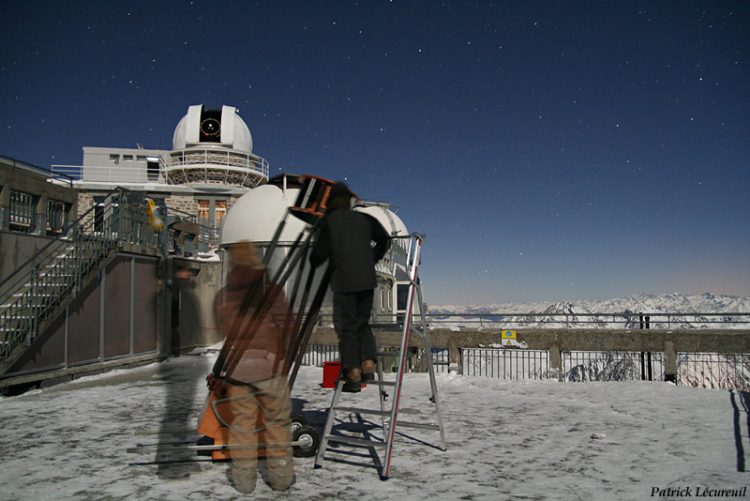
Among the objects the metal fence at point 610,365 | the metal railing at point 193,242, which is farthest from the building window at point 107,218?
the metal fence at point 610,365

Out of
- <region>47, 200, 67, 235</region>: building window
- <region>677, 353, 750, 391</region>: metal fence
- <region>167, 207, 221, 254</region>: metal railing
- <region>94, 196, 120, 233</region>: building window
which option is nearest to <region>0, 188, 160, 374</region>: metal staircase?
<region>94, 196, 120, 233</region>: building window

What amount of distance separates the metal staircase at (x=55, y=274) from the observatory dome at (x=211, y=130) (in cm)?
2563

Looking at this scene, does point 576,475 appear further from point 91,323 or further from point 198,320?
point 198,320

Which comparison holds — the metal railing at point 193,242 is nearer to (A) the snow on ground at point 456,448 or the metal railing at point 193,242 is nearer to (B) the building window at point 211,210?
(B) the building window at point 211,210

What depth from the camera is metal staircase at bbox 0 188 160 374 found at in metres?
10.8

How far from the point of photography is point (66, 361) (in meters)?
12.1

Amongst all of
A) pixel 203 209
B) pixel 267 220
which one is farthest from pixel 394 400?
pixel 203 209

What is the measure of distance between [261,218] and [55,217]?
30.4 ft

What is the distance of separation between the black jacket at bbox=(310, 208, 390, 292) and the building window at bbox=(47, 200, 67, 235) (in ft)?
46.3

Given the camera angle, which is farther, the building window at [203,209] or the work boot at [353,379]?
the building window at [203,209]

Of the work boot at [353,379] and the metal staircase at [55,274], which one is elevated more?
the metal staircase at [55,274]

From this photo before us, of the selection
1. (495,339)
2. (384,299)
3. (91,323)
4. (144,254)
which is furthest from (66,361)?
(384,299)

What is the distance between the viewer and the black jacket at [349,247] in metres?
4.83

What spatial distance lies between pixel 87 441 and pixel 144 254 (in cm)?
978
